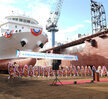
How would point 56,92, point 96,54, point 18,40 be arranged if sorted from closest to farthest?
point 56,92 < point 18,40 < point 96,54

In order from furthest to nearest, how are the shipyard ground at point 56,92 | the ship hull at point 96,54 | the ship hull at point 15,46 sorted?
the ship hull at point 96,54 → the ship hull at point 15,46 → the shipyard ground at point 56,92

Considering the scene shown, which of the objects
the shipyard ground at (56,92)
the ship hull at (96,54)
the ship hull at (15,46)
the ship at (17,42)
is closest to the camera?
the shipyard ground at (56,92)

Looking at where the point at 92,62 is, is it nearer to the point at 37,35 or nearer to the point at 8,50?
the point at 37,35

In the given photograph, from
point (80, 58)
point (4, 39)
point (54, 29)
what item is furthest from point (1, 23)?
point (54, 29)

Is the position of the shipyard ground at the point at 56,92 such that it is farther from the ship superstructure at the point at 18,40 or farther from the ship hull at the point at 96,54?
the ship hull at the point at 96,54

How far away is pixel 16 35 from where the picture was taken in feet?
54.9

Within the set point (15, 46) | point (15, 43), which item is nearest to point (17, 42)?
point (15, 43)

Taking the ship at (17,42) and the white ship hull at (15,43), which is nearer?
the ship at (17,42)

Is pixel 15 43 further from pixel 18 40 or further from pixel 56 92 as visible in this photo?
pixel 56 92

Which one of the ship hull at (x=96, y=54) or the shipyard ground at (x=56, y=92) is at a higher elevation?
the ship hull at (x=96, y=54)

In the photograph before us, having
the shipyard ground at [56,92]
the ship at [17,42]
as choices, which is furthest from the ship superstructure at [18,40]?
the shipyard ground at [56,92]

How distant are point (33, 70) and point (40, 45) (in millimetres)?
5161

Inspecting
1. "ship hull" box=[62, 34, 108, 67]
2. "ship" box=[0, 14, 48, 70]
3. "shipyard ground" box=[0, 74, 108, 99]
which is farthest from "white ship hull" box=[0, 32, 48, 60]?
"shipyard ground" box=[0, 74, 108, 99]

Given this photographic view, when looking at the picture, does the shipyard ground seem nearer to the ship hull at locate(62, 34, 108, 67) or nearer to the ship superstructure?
the ship superstructure
